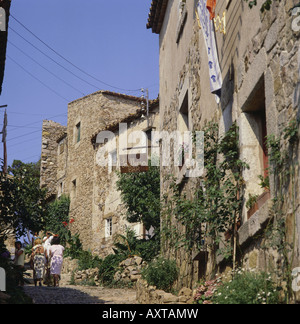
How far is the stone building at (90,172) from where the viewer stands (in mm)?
23047

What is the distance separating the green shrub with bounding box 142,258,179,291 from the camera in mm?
9898

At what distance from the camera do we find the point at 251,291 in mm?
5039

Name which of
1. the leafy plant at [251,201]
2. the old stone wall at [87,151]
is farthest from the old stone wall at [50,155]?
the leafy plant at [251,201]

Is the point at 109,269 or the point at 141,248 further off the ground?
the point at 141,248

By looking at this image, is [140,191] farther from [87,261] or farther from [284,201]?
[284,201]

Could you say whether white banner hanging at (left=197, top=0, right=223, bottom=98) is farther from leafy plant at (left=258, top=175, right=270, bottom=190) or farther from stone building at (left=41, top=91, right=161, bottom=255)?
stone building at (left=41, top=91, right=161, bottom=255)

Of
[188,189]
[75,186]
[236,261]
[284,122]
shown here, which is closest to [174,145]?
[188,189]

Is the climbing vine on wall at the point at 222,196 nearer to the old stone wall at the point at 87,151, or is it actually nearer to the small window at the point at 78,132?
the old stone wall at the point at 87,151

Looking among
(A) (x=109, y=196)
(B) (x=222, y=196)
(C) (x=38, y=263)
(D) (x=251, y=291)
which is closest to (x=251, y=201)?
(B) (x=222, y=196)

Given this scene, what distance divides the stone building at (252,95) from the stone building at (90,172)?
41.8 feet

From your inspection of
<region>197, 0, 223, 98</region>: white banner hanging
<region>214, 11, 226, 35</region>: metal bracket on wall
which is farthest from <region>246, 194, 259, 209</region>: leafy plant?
<region>214, 11, 226, 35</region>: metal bracket on wall

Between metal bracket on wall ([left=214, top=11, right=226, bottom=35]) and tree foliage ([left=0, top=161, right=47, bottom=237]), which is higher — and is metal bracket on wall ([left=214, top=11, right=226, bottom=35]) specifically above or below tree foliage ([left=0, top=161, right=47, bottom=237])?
above

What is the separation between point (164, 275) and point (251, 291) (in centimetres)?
501

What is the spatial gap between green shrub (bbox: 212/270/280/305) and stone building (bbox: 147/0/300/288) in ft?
0.70
